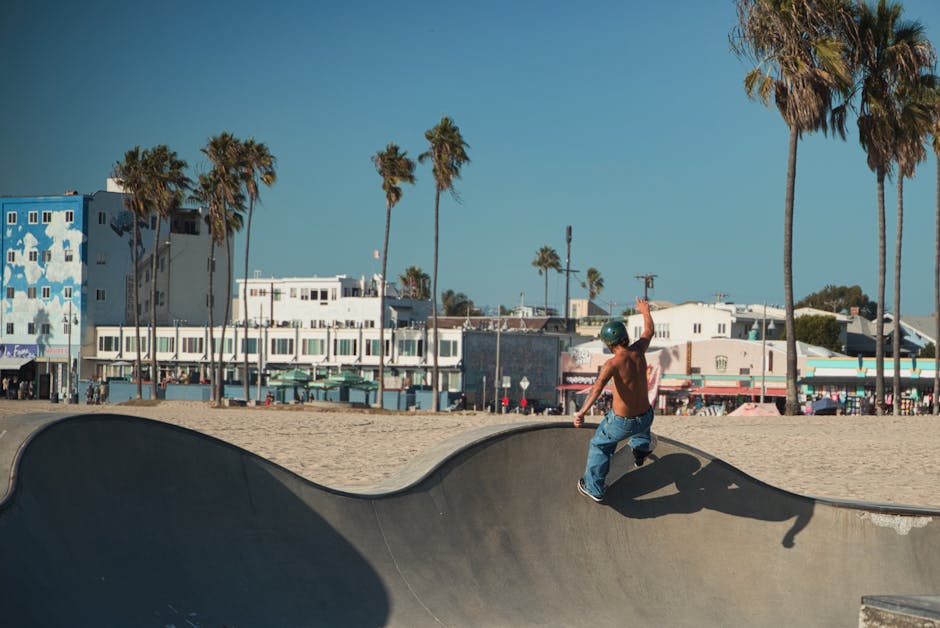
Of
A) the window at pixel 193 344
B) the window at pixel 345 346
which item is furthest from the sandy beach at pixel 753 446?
the window at pixel 193 344

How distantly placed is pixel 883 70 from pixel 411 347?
41828mm

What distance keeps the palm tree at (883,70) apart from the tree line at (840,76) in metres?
0.03

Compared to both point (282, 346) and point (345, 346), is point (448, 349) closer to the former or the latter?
point (345, 346)

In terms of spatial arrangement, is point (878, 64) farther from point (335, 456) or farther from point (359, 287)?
point (359, 287)

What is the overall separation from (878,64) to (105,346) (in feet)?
196

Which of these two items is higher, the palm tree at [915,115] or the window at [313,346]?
the palm tree at [915,115]

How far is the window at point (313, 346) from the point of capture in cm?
7112

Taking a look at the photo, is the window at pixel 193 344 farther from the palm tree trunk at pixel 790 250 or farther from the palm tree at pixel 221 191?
the palm tree trunk at pixel 790 250

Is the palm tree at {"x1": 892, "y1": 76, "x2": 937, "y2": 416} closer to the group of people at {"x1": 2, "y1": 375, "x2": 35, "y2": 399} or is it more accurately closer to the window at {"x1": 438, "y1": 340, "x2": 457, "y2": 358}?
the window at {"x1": 438, "y1": 340, "x2": 457, "y2": 358}

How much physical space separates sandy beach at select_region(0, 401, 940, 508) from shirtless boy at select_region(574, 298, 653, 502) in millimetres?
6167

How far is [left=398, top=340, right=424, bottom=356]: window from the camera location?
67950 mm

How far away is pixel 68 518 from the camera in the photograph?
567 centimetres

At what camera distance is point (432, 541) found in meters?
7.20

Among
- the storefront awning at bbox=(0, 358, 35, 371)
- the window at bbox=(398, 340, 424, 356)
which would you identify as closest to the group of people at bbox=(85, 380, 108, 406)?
the storefront awning at bbox=(0, 358, 35, 371)
